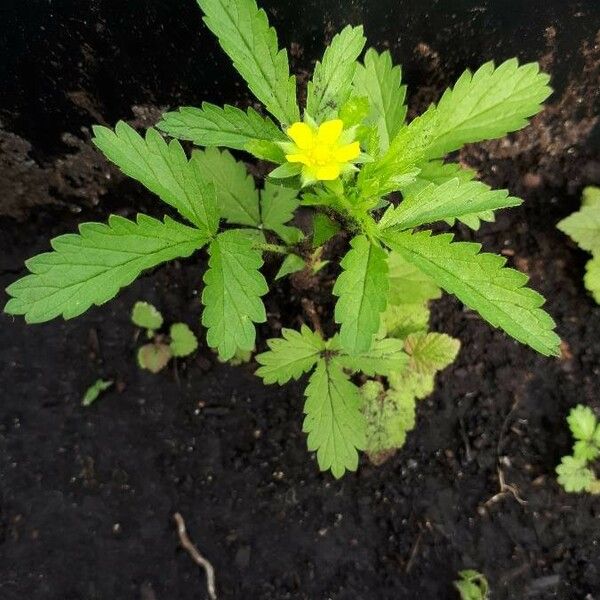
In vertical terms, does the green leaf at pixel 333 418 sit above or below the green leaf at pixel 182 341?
below

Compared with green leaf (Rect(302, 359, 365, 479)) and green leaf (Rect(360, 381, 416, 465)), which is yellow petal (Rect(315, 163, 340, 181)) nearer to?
green leaf (Rect(302, 359, 365, 479))

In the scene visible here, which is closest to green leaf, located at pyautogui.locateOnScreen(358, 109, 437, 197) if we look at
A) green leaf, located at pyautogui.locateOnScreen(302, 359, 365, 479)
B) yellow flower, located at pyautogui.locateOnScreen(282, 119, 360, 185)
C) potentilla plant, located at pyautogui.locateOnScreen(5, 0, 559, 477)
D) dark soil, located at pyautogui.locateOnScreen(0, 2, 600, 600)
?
potentilla plant, located at pyautogui.locateOnScreen(5, 0, 559, 477)

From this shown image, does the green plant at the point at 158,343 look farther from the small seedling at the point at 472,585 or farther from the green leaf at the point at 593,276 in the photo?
the green leaf at the point at 593,276

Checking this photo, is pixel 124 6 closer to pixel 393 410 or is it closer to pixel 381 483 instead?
pixel 393 410

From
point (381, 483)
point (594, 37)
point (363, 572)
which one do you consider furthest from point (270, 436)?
point (594, 37)

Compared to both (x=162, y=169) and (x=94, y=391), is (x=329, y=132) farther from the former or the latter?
(x=94, y=391)

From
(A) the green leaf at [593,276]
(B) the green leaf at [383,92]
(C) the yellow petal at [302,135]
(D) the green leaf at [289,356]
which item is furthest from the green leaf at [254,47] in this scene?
(A) the green leaf at [593,276]
